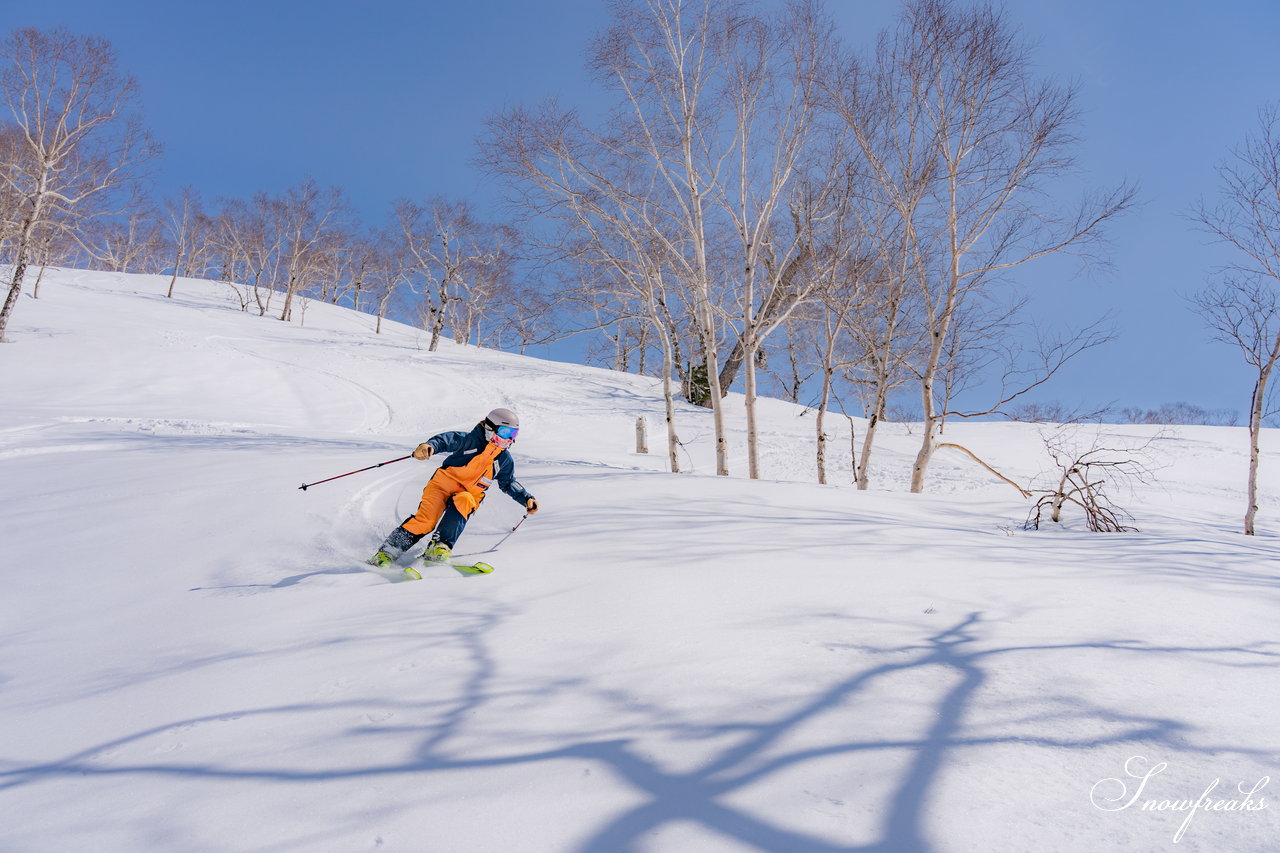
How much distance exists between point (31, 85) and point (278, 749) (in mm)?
24156

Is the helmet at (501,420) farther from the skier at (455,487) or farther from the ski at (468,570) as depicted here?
the ski at (468,570)

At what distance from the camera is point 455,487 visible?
4.63m

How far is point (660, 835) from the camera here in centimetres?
136

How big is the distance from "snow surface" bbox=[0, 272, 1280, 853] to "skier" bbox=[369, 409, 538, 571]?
1.13 feet

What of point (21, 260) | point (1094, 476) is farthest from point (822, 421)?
point (21, 260)

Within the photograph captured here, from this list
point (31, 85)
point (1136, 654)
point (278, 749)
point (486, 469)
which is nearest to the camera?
point (278, 749)

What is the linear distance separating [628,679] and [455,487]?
292 centimetres

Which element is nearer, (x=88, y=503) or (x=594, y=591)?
(x=594, y=591)

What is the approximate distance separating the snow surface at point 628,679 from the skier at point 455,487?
1.13ft

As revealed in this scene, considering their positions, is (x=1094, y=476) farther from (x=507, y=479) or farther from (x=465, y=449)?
(x=465, y=449)

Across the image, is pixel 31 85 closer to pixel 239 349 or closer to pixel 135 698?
pixel 239 349

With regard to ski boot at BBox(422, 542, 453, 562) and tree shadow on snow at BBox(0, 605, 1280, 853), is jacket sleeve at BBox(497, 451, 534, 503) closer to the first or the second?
ski boot at BBox(422, 542, 453, 562)

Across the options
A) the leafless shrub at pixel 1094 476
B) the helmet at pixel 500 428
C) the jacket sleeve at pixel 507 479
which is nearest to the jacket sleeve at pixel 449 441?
the helmet at pixel 500 428

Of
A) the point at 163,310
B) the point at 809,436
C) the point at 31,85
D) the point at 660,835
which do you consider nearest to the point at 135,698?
the point at 660,835
